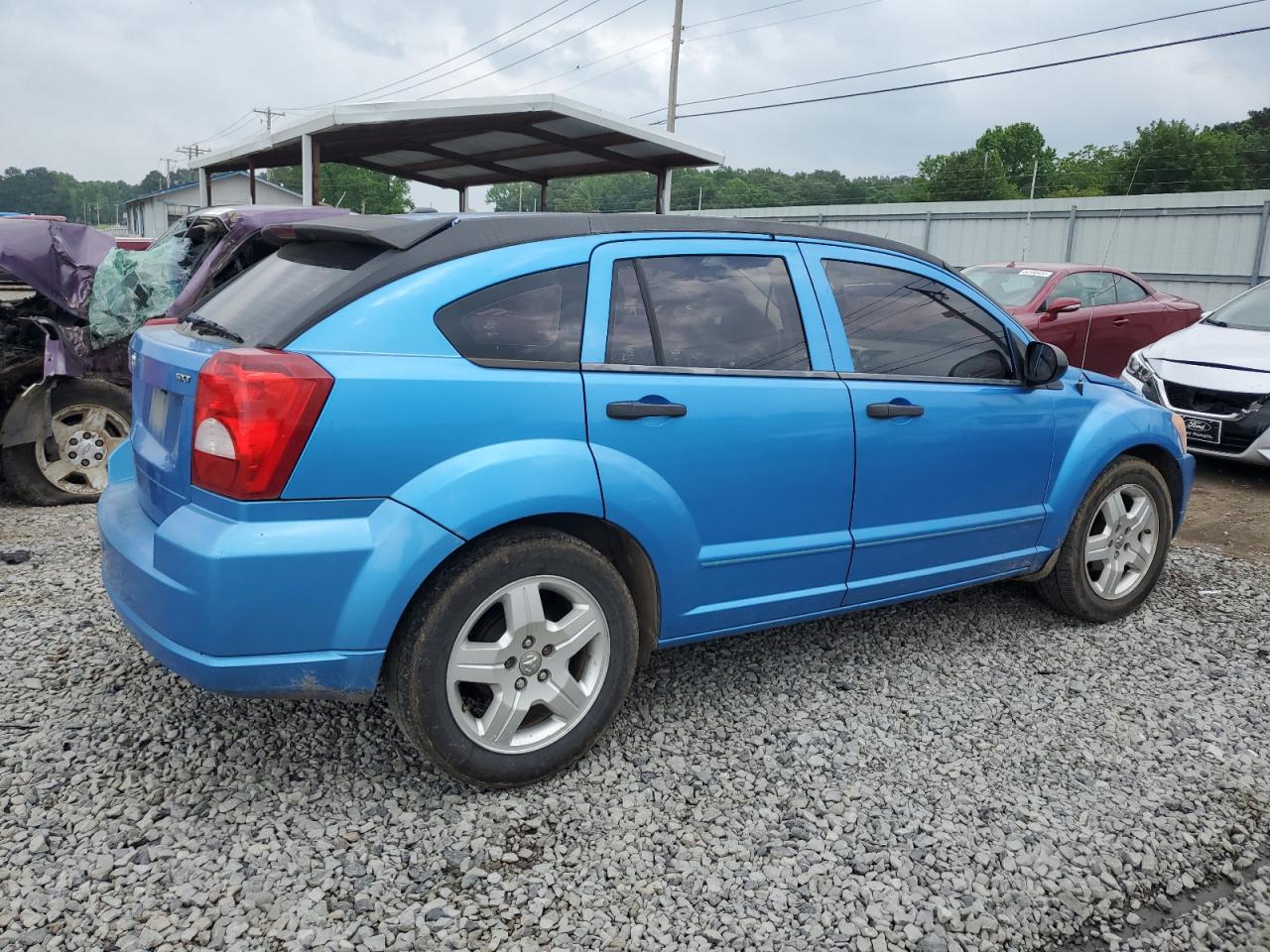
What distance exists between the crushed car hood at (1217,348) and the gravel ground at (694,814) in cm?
423

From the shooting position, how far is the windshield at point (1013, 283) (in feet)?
33.3

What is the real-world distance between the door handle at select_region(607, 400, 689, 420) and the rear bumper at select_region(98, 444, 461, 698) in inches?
24.7

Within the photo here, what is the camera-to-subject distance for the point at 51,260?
625 centimetres

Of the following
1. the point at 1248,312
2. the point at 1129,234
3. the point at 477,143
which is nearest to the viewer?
the point at 1248,312

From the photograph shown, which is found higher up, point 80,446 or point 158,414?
point 158,414

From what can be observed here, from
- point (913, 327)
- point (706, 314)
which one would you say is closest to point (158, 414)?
point (706, 314)

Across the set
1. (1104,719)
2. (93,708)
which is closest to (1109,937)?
(1104,719)

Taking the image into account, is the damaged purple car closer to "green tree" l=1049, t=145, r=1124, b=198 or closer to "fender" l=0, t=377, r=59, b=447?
"fender" l=0, t=377, r=59, b=447

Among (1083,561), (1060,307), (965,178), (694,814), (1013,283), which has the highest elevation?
(965,178)

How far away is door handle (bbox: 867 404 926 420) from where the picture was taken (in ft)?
11.5

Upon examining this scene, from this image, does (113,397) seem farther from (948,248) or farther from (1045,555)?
(948,248)

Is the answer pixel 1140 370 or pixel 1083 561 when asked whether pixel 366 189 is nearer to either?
pixel 1140 370

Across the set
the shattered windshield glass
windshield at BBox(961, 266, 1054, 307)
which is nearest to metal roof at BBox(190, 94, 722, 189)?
windshield at BBox(961, 266, 1054, 307)

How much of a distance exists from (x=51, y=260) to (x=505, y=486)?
5.07m
